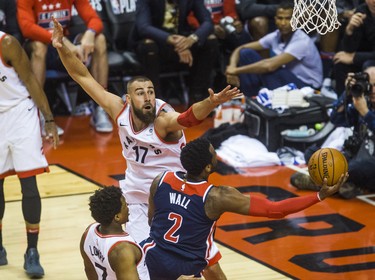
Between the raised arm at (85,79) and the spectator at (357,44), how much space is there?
398 cm

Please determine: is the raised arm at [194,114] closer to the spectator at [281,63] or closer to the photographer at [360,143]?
the photographer at [360,143]

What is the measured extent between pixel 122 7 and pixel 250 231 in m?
4.97

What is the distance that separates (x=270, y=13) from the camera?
1116cm

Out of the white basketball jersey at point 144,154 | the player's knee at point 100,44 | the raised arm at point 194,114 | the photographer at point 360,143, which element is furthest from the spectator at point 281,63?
the raised arm at point 194,114

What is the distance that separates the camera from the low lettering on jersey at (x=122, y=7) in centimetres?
1150

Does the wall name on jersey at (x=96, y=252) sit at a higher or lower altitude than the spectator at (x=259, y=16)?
higher

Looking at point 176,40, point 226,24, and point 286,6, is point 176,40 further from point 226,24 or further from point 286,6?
point 286,6

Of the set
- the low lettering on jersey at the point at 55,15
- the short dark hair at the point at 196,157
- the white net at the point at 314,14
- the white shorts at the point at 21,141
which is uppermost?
the white net at the point at 314,14

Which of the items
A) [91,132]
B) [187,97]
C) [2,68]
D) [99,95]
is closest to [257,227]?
[99,95]

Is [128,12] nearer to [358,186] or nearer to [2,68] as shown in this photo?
[358,186]

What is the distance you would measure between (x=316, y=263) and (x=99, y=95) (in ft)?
6.22

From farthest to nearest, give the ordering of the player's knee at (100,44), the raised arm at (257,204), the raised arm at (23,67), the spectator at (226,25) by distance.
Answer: the spectator at (226,25) < the player's knee at (100,44) < the raised arm at (23,67) < the raised arm at (257,204)

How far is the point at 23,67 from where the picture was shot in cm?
637

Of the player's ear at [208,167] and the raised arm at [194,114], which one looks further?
the raised arm at [194,114]
